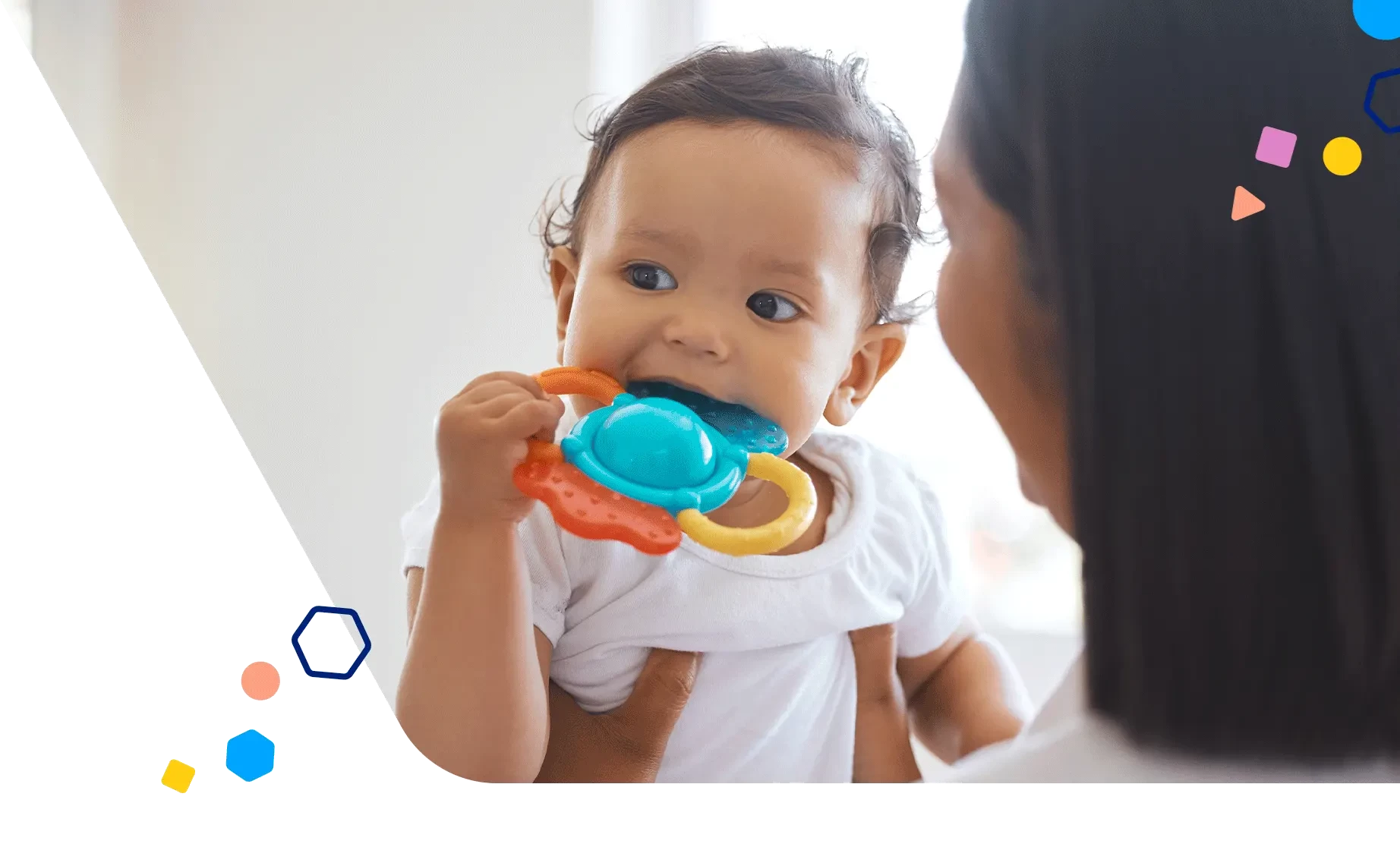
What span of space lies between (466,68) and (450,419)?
0.98 feet

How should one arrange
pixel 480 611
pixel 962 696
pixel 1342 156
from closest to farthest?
pixel 1342 156 → pixel 480 611 → pixel 962 696

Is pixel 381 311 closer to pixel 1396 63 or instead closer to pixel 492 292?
pixel 492 292

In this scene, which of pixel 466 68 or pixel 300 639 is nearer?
pixel 300 639

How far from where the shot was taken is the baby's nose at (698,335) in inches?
21.8

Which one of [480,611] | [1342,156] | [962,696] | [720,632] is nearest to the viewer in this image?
[1342,156]

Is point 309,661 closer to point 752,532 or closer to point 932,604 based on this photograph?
point 752,532

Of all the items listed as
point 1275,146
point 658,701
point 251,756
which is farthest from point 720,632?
point 1275,146

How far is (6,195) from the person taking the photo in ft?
1.50

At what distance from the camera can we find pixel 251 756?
0.47 meters

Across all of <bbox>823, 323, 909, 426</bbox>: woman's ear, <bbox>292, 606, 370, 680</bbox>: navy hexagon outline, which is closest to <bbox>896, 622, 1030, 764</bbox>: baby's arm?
<bbox>823, 323, 909, 426</bbox>: woman's ear

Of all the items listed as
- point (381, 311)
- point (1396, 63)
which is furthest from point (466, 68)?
point (1396, 63)

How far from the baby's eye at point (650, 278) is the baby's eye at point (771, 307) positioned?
0.15 ft

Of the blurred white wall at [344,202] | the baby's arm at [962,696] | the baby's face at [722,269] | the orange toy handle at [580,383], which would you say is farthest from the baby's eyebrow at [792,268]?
the baby's arm at [962,696]

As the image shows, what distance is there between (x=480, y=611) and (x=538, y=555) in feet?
0.29
